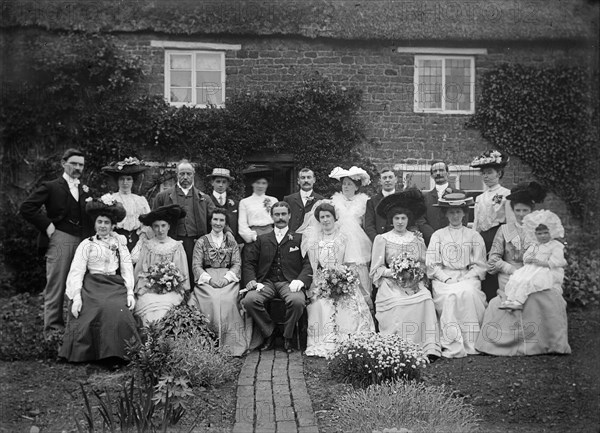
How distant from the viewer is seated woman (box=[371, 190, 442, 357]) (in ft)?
24.5

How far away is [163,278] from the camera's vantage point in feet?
24.9

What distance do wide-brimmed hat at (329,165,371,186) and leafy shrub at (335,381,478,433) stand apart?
11.0 ft

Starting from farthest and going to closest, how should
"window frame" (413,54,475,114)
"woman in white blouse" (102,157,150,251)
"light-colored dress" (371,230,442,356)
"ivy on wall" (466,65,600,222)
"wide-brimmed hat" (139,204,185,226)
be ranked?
"ivy on wall" (466,65,600,222) < "window frame" (413,54,475,114) < "woman in white blouse" (102,157,150,251) < "wide-brimmed hat" (139,204,185,226) < "light-colored dress" (371,230,442,356)

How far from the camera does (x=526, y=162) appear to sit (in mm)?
8883

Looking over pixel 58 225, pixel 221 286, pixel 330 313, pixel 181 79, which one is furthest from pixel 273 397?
pixel 181 79

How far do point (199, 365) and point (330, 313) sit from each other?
1.95m

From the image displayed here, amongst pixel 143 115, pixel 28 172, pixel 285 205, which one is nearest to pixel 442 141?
pixel 285 205

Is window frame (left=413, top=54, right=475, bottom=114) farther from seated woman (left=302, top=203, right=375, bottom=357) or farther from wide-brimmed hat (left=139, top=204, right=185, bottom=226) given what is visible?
wide-brimmed hat (left=139, top=204, right=185, bottom=226)

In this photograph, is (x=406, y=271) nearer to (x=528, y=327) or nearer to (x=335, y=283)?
(x=335, y=283)

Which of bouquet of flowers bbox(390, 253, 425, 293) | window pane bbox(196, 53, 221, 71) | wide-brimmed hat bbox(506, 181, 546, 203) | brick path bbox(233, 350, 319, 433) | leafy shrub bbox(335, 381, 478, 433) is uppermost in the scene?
window pane bbox(196, 53, 221, 71)

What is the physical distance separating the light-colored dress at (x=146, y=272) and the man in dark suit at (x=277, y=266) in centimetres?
77

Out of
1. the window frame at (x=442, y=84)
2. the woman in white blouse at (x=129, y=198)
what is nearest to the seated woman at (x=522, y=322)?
the window frame at (x=442, y=84)

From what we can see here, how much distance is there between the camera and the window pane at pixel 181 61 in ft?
27.7

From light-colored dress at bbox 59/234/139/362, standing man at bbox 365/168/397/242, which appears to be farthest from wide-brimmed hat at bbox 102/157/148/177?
standing man at bbox 365/168/397/242
